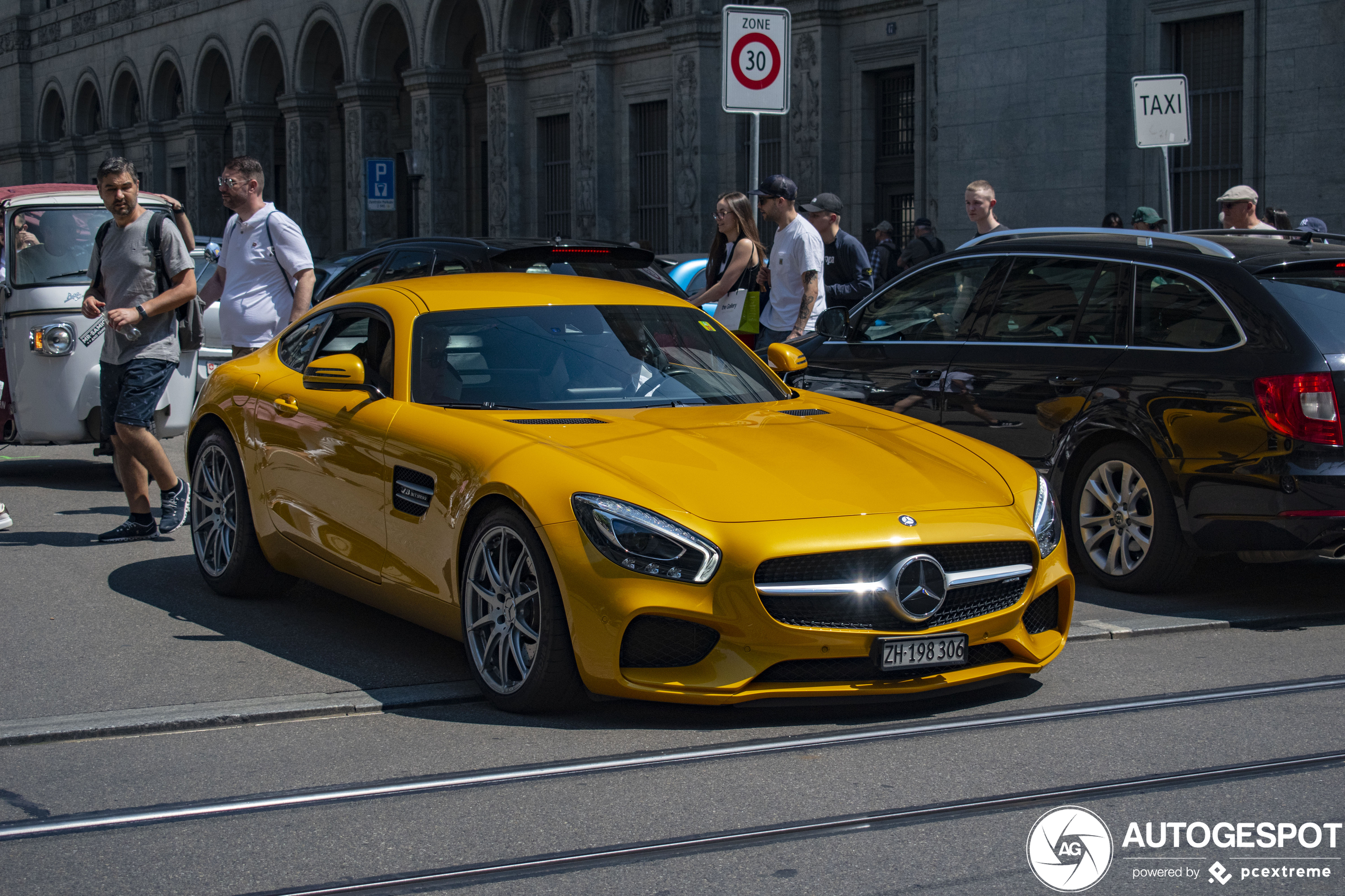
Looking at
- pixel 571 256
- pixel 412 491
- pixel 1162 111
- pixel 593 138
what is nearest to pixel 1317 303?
pixel 412 491

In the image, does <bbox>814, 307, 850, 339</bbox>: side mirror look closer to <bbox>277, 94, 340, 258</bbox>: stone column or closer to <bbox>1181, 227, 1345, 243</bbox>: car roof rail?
<bbox>1181, 227, 1345, 243</bbox>: car roof rail

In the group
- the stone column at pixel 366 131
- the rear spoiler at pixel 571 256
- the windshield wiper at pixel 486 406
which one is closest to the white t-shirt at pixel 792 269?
the rear spoiler at pixel 571 256

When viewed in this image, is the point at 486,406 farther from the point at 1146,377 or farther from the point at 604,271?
the point at 604,271

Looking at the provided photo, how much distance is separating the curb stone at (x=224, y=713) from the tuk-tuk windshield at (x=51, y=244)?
6388mm

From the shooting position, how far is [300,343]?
24.0ft

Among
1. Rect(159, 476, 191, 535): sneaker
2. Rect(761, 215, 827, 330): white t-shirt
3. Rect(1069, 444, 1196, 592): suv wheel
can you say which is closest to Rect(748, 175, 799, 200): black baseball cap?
Rect(761, 215, 827, 330): white t-shirt

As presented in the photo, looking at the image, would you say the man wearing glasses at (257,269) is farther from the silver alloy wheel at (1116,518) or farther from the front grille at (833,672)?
the front grille at (833,672)

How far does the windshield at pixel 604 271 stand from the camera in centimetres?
991

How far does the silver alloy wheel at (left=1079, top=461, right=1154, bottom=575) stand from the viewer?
24.3 ft

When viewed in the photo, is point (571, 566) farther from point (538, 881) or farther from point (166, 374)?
point (166, 374)

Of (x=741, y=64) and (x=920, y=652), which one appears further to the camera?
(x=741, y=64)

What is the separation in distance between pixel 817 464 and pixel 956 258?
336 cm

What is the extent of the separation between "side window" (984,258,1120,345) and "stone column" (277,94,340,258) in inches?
1269

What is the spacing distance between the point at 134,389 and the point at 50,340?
8.81 ft
